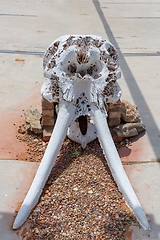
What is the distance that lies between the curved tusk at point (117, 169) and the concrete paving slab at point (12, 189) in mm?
1047

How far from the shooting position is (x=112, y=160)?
10.2 feet

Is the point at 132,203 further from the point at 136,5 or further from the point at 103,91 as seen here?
the point at 136,5

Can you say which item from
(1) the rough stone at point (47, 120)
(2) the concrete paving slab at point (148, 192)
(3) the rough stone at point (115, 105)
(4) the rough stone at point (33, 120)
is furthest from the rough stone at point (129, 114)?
(4) the rough stone at point (33, 120)

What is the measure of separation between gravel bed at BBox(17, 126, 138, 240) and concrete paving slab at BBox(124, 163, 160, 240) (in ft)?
0.55

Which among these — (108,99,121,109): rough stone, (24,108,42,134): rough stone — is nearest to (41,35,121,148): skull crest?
(108,99,121,109): rough stone

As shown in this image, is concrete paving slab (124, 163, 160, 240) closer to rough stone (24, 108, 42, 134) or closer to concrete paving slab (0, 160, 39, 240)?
concrete paving slab (0, 160, 39, 240)

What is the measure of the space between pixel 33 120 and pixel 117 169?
1.81 metres

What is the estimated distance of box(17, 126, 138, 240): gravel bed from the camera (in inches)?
111

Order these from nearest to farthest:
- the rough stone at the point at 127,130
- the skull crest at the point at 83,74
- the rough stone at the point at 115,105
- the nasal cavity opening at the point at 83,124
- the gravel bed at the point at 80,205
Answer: the gravel bed at the point at 80,205
the skull crest at the point at 83,74
the nasal cavity opening at the point at 83,124
the rough stone at the point at 115,105
the rough stone at the point at 127,130

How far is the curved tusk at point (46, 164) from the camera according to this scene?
111 inches

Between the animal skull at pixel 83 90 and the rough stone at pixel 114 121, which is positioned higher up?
the animal skull at pixel 83 90

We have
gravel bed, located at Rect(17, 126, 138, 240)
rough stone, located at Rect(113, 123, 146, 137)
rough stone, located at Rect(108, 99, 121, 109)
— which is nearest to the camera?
gravel bed, located at Rect(17, 126, 138, 240)

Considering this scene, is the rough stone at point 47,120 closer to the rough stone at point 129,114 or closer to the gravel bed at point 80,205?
the gravel bed at point 80,205

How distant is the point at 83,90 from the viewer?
3.40 m
